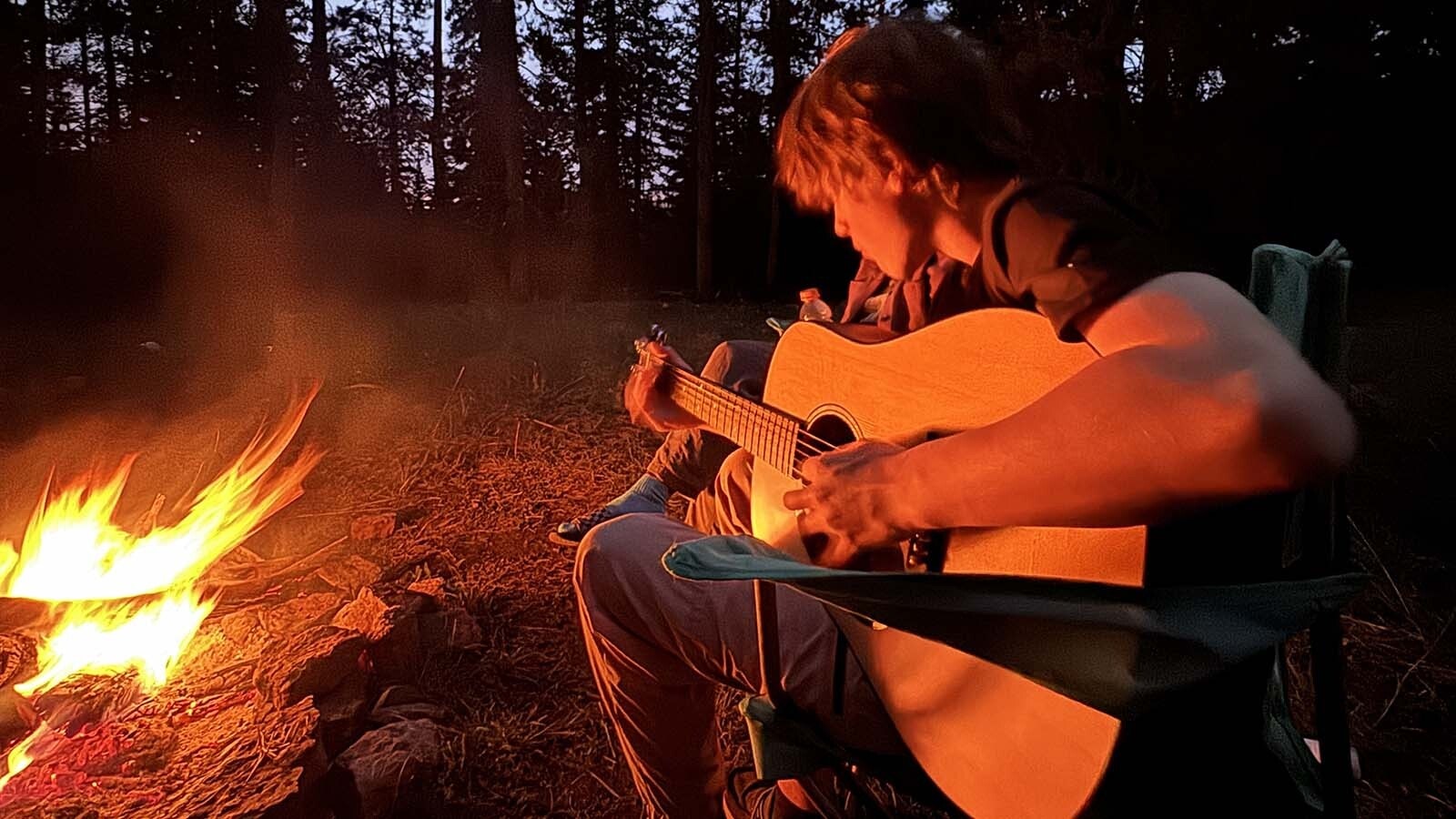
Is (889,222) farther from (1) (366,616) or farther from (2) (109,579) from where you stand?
(2) (109,579)

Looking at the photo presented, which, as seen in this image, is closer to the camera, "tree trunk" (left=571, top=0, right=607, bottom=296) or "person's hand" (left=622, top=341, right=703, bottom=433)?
"person's hand" (left=622, top=341, right=703, bottom=433)

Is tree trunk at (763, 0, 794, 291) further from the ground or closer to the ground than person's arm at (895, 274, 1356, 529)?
further from the ground

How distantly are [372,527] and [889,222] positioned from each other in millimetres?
2864

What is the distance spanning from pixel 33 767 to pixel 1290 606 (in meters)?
2.46

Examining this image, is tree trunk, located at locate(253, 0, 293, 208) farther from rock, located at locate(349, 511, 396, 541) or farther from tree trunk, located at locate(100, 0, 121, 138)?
rock, located at locate(349, 511, 396, 541)

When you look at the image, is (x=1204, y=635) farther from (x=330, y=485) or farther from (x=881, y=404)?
(x=330, y=485)

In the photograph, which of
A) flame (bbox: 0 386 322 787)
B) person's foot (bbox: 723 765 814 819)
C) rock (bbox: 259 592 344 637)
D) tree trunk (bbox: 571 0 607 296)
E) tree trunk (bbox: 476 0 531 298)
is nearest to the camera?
person's foot (bbox: 723 765 814 819)

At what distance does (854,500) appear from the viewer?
126 cm

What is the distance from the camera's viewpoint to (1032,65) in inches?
219

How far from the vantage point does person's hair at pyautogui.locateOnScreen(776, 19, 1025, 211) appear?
143 cm

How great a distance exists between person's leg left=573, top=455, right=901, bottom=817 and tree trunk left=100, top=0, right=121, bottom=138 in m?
9.24

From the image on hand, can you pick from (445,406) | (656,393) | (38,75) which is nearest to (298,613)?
(656,393)

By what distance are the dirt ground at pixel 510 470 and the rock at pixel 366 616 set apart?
22cm

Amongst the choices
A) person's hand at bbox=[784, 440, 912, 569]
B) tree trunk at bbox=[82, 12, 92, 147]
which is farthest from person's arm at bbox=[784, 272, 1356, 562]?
tree trunk at bbox=[82, 12, 92, 147]
